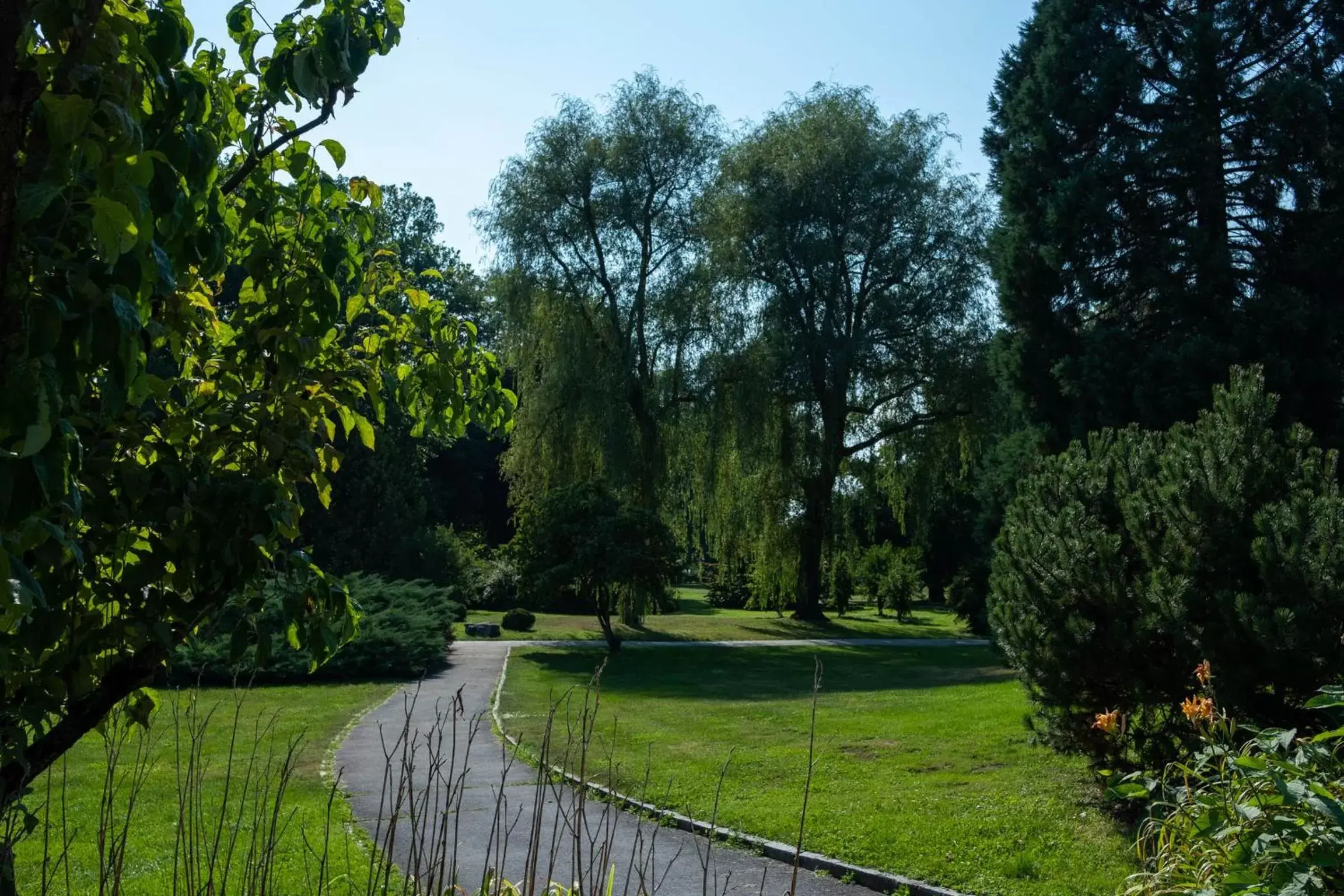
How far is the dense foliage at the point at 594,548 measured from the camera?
23.4 meters

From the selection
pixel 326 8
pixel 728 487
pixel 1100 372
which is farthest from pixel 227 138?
pixel 728 487

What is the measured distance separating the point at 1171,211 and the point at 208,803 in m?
14.8

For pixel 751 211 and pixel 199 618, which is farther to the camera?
pixel 751 211

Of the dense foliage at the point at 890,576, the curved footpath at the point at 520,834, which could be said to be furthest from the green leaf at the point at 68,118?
the dense foliage at the point at 890,576

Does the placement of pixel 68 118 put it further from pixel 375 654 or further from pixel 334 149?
pixel 375 654

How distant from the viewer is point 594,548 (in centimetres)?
2323

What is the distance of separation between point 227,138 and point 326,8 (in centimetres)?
57

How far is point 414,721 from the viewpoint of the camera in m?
14.3

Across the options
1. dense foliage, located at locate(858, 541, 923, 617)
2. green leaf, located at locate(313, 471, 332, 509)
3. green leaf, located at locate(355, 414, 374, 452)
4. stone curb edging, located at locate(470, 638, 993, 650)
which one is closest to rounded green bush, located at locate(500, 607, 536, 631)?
stone curb edging, located at locate(470, 638, 993, 650)

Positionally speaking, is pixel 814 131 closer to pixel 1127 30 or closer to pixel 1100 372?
pixel 1127 30

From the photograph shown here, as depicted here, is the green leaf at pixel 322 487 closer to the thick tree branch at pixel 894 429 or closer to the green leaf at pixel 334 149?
the green leaf at pixel 334 149

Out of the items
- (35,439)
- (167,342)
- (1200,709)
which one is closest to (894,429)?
(1200,709)

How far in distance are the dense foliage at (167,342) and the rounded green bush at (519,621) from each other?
26648mm

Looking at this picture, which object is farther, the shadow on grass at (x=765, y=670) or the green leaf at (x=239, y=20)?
the shadow on grass at (x=765, y=670)
